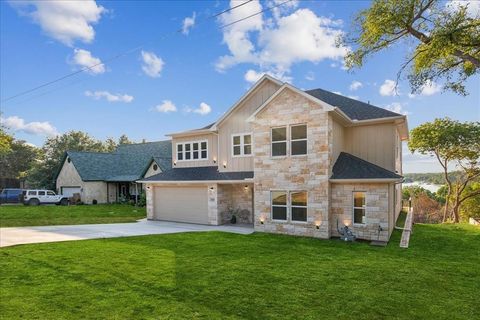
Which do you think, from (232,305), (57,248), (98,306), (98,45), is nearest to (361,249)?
(232,305)

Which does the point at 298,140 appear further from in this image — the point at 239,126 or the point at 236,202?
the point at 236,202

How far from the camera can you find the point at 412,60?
31.3 ft

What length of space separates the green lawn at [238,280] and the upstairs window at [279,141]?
441 centimetres

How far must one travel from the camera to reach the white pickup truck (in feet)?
88.3

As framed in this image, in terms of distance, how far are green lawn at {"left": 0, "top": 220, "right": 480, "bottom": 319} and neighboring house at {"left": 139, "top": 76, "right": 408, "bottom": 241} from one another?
1.72 metres

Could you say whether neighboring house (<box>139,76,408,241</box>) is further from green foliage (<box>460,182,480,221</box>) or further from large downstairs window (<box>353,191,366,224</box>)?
green foliage (<box>460,182,480,221</box>)

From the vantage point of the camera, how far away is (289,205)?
43.2 feet

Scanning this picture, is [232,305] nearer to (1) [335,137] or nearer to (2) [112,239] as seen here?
(2) [112,239]

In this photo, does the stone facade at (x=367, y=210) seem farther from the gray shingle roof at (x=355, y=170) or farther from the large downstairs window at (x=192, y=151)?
the large downstairs window at (x=192, y=151)

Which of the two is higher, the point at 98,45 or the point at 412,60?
the point at 98,45

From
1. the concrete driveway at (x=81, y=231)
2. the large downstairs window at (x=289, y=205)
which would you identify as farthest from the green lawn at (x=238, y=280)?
the large downstairs window at (x=289, y=205)

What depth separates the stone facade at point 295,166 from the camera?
1233 cm

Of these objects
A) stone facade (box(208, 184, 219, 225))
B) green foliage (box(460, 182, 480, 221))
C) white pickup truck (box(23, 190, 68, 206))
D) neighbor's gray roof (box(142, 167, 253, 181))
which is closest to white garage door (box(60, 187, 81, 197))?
white pickup truck (box(23, 190, 68, 206))

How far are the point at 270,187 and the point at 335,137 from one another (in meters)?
3.96
